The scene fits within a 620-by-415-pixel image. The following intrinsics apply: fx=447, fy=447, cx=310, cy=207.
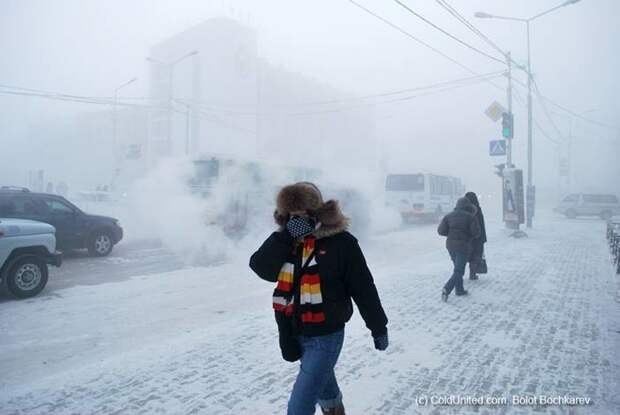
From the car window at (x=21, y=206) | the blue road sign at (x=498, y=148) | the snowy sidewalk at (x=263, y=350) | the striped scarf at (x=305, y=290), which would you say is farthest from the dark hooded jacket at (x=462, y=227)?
the blue road sign at (x=498, y=148)

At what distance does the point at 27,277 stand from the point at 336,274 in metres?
6.38

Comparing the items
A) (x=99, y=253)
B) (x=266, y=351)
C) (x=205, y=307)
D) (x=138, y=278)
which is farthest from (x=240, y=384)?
(x=99, y=253)

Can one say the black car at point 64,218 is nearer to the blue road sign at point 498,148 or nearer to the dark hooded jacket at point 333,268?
the dark hooded jacket at point 333,268

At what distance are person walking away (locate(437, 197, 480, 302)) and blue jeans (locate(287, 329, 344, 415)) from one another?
15.9 ft

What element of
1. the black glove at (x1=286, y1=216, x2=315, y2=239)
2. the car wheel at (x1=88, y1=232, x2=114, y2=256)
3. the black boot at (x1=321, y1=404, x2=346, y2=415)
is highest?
the black glove at (x1=286, y1=216, x2=315, y2=239)

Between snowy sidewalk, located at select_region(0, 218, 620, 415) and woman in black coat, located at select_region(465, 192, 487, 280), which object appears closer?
snowy sidewalk, located at select_region(0, 218, 620, 415)

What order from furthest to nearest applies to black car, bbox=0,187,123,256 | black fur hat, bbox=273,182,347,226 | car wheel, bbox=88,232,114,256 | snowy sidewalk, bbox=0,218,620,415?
car wheel, bbox=88,232,114,256
black car, bbox=0,187,123,256
snowy sidewalk, bbox=0,218,620,415
black fur hat, bbox=273,182,347,226

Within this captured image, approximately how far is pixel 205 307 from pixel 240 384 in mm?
2734

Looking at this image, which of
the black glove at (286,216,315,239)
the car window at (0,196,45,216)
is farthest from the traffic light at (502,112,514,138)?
the black glove at (286,216,315,239)

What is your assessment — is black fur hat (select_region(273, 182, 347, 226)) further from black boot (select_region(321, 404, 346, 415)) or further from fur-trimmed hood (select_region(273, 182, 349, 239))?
black boot (select_region(321, 404, 346, 415))

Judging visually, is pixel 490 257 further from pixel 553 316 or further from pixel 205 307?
pixel 205 307

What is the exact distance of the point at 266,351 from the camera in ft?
15.8

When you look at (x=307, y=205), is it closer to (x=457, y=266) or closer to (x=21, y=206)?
(x=457, y=266)

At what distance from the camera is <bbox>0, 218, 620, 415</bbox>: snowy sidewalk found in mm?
3736
